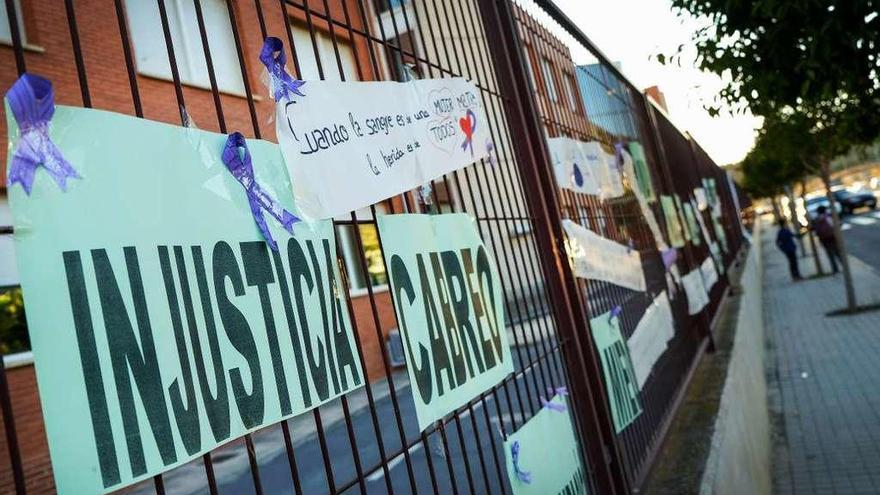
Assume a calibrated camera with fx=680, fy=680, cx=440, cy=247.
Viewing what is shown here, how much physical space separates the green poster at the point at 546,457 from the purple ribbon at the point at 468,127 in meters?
0.99

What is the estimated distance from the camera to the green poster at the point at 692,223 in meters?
7.32

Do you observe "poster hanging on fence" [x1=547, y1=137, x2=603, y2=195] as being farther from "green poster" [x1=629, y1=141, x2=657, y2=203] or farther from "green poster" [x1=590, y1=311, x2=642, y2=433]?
"green poster" [x1=629, y1=141, x2=657, y2=203]

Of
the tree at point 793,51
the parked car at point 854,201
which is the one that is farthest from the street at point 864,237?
the tree at point 793,51

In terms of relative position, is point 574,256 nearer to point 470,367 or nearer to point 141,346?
point 470,367

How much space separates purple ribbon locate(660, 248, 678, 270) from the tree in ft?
4.27

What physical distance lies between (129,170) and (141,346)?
0.29m

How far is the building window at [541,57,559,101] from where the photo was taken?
3935 mm

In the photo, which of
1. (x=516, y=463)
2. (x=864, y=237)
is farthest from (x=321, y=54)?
(x=864, y=237)

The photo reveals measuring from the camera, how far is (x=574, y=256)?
3.12 metres

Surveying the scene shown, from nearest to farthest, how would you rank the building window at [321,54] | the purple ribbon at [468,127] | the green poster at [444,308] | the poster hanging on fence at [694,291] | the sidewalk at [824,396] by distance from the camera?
the green poster at [444,308], the purple ribbon at [468,127], the sidewalk at [824,396], the poster hanging on fence at [694,291], the building window at [321,54]

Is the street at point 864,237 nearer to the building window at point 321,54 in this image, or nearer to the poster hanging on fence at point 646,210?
the poster hanging on fence at point 646,210

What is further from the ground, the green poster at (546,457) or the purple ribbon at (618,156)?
the purple ribbon at (618,156)

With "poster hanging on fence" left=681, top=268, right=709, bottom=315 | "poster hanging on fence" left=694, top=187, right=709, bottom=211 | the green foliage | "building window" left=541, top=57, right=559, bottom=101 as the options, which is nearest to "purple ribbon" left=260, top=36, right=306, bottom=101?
"building window" left=541, top=57, right=559, bottom=101

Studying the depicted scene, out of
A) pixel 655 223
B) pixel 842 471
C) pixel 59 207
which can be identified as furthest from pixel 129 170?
pixel 842 471
